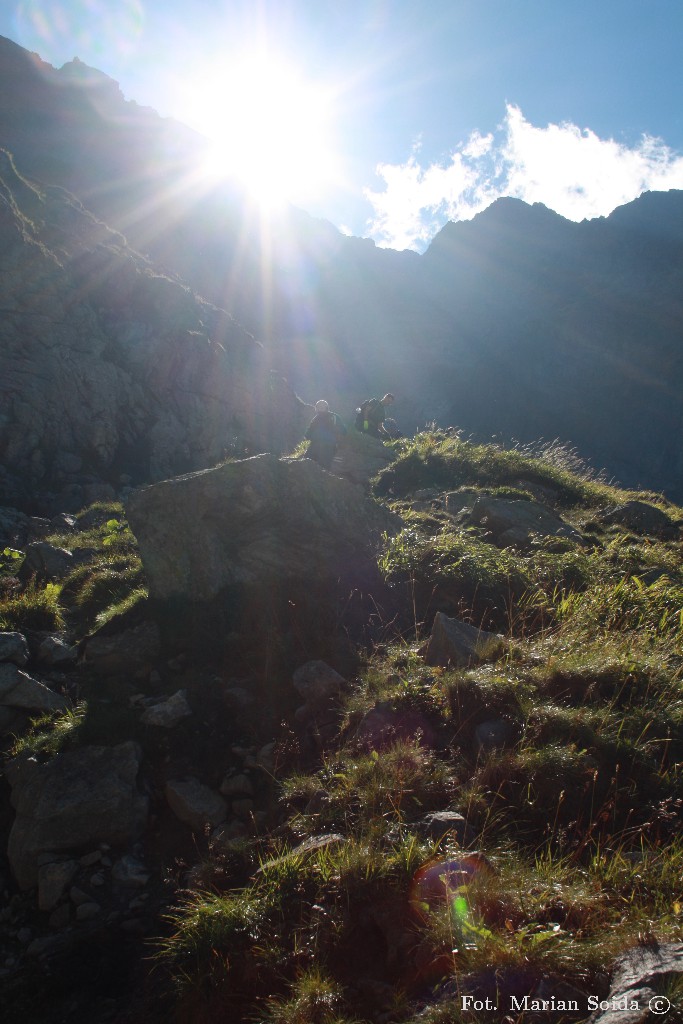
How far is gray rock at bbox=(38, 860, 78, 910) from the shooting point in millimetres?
3809

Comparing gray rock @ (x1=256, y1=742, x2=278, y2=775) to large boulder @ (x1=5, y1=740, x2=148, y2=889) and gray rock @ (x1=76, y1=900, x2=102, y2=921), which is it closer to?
large boulder @ (x1=5, y1=740, x2=148, y2=889)

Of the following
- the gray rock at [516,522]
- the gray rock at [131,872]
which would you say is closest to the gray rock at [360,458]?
the gray rock at [516,522]

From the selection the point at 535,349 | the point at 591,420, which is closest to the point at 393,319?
the point at 535,349

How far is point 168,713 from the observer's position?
5090 millimetres

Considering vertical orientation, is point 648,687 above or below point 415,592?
below

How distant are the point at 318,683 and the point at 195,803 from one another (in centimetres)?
135

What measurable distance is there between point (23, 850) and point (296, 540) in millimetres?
4005

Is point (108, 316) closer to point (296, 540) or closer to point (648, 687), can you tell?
point (296, 540)

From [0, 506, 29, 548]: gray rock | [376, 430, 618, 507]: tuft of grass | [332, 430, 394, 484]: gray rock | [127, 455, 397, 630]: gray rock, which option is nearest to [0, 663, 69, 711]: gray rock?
[127, 455, 397, 630]: gray rock

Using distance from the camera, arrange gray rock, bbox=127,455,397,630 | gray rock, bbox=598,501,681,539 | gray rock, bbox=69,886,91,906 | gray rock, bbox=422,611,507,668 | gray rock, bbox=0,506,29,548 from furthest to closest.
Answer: gray rock, bbox=0,506,29,548 → gray rock, bbox=598,501,681,539 → gray rock, bbox=127,455,397,630 → gray rock, bbox=422,611,507,668 → gray rock, bbox=69,886,91,906

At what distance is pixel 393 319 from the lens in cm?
9200

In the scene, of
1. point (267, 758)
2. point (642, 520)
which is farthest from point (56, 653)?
point (642, 520)

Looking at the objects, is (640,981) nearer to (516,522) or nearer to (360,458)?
(516,522)

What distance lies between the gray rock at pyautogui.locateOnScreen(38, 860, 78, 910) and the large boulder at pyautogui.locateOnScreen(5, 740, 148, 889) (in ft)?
0.27
